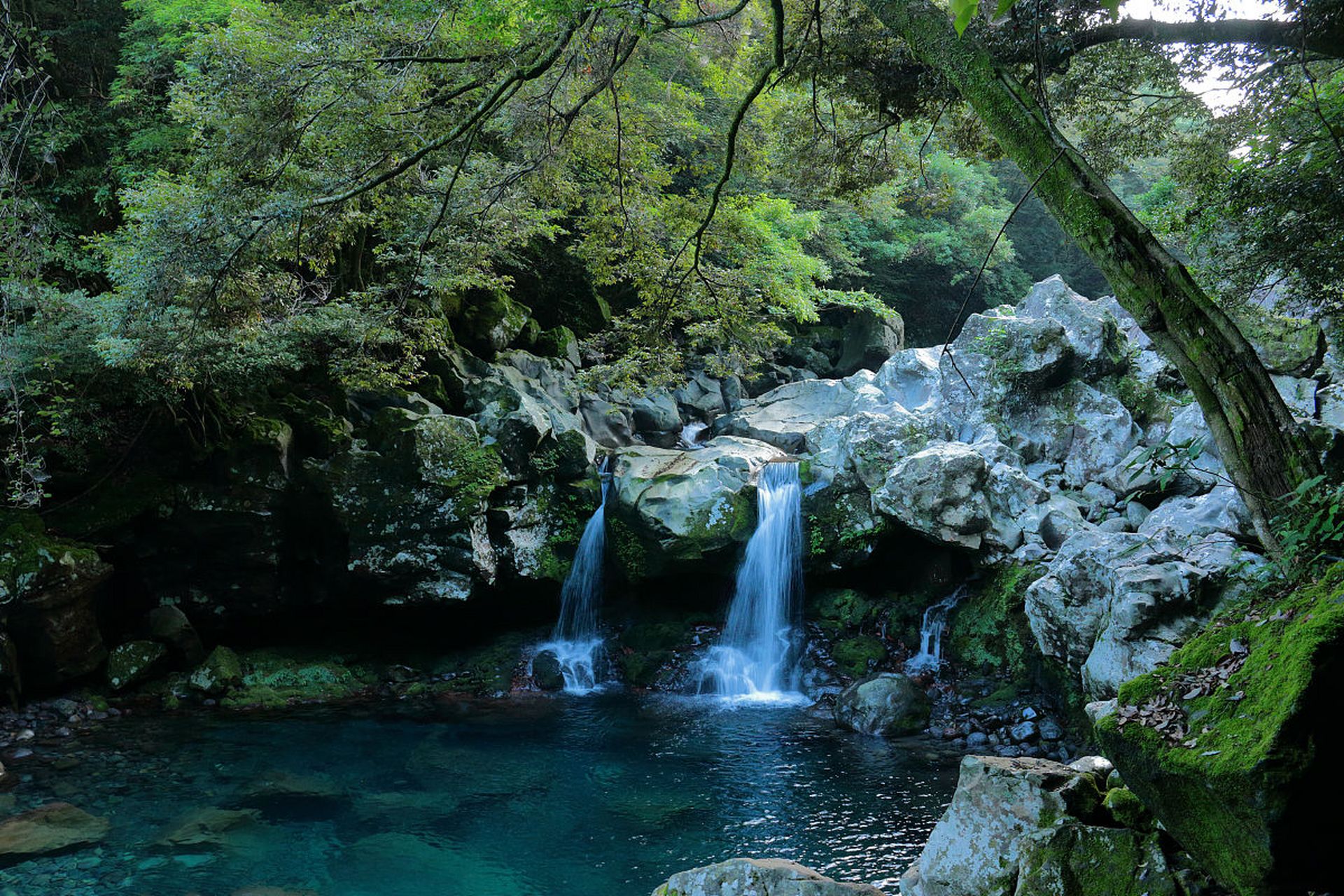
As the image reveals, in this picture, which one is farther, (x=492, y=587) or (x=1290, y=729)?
(x=492, y=587)

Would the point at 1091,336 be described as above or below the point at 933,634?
above

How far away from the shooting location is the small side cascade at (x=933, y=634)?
11.9 m

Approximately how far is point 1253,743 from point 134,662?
13267mm

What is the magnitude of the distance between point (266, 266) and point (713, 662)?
902 centimetres

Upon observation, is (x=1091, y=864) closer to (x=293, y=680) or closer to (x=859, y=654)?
(x=859, y=654)

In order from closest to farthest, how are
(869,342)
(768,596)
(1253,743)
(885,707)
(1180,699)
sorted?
1. (1253,743)
2. (1180,699)
3. (885,707)
4. (768,596)
5. (869,342)

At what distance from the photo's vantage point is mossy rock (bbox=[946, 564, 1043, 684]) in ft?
35.7

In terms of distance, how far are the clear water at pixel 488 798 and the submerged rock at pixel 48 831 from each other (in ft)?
0.60

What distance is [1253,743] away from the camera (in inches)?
117

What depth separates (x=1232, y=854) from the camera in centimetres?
314

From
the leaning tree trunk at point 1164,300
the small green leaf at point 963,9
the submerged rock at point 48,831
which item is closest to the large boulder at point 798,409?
the leaning tree trunk at point 1164,300

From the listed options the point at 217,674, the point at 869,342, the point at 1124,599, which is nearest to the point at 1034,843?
the point at 1124,599

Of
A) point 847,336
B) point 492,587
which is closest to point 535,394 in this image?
point 492,587

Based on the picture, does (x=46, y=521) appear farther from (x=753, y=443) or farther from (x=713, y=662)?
(x=753, y=443)
